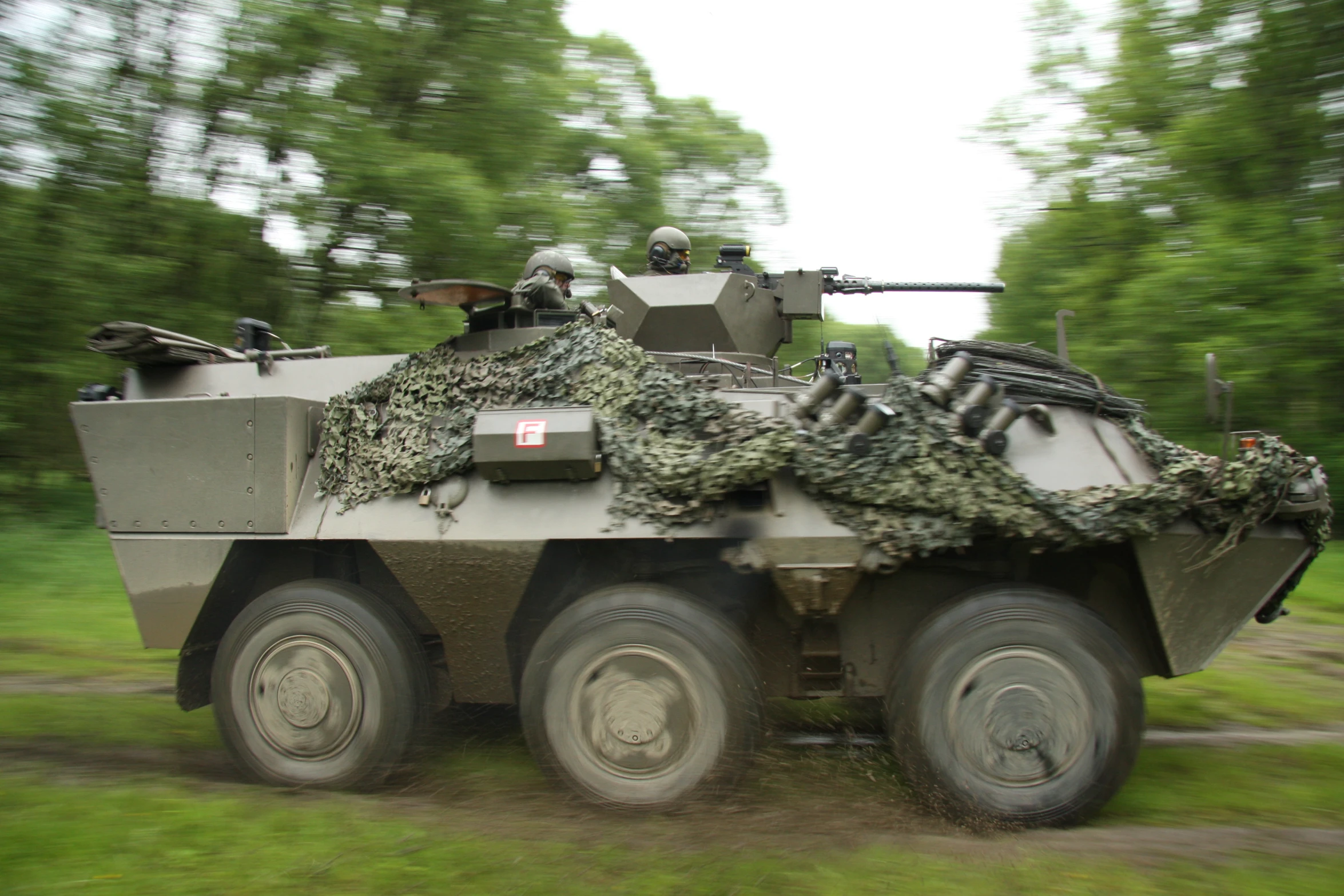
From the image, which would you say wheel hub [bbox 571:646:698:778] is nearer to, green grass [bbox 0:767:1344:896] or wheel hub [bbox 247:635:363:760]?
green grass [bbox 0:767:1344:896]

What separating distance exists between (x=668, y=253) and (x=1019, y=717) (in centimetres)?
352

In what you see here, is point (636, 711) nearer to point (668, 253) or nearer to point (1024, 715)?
point (1024, 715)

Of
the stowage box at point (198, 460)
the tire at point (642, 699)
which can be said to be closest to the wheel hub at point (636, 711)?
the tire at point (642, 699)

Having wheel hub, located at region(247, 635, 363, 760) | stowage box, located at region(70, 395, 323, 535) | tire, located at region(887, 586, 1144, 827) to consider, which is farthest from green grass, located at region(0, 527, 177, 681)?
tire, located at region(887, 586, 1144, 827)

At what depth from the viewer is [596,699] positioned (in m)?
4.51

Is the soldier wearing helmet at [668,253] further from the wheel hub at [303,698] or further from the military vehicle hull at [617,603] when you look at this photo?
the wheel hub at [303,698]

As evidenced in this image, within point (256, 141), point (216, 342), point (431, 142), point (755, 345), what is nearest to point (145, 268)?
point (216, 342)

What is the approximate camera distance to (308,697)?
4887mm

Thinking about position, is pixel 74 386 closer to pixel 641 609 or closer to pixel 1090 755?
pixel 641 609

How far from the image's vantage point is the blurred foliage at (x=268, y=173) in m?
9.74

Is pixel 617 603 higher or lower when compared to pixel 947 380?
lower

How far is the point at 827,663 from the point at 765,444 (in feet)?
3.59

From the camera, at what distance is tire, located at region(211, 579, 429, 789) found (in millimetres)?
4832

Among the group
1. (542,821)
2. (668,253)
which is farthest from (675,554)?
(668,253)
